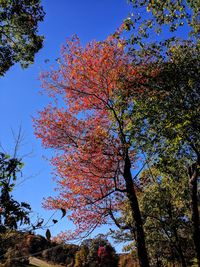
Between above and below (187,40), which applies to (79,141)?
below

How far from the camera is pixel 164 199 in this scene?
24609mm

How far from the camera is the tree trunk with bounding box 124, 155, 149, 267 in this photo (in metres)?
13.0

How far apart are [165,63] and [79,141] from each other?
229 inches

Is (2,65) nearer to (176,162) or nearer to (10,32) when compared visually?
(10,32)

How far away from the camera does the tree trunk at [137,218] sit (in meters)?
13.0

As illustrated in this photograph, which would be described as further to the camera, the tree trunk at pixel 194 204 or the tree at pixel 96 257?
the tree at pixel 96 257

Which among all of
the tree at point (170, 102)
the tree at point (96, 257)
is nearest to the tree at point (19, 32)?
the tree at point (170, 102)

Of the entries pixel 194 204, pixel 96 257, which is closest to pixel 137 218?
pixel 194 204

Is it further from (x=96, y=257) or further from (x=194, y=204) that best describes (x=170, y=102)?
(x=96, y=257)

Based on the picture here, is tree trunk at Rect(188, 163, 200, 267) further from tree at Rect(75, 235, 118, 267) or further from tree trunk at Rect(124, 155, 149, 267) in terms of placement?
tree at Rect(75, 235, 118, 267)

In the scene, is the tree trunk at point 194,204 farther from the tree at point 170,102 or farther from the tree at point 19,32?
the tree at point 19,32

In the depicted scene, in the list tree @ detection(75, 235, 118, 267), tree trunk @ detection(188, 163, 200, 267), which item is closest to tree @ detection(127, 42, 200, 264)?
tree trunk @ detection(188, 163, 200, 267)

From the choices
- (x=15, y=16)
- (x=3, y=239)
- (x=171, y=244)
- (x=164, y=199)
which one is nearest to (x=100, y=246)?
(x=171, y=244)

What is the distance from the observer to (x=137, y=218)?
45.7ft
